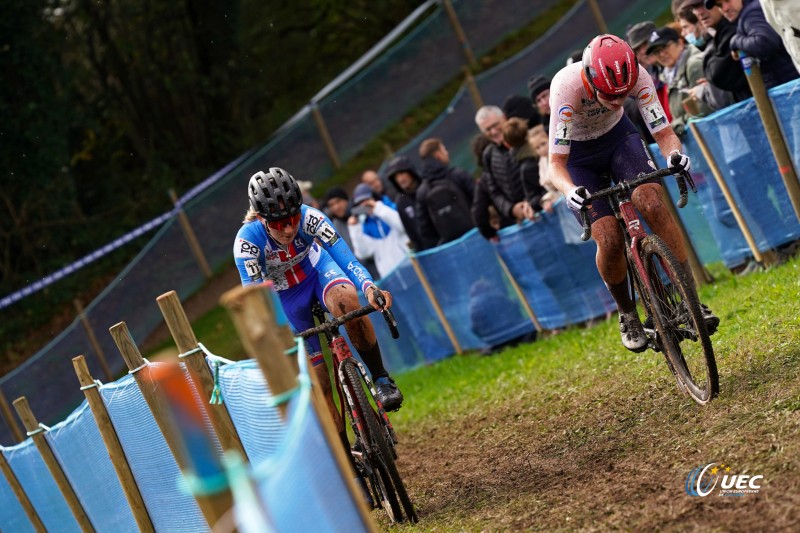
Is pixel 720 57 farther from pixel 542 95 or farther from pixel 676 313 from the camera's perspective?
pixel 676 313

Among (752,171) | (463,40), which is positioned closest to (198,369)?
(752,171)

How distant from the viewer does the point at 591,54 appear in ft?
24.2

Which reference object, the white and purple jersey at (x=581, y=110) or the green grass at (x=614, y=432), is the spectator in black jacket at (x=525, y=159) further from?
the white and purple jersey at (x=581, y=110)

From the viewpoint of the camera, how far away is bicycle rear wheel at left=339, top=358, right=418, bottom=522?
25.5 feet

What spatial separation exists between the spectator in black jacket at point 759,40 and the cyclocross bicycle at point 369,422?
163 inches

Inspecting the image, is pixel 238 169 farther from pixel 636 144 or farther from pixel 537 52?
pixel 636 144

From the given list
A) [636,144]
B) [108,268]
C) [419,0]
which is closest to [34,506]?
[636,144]

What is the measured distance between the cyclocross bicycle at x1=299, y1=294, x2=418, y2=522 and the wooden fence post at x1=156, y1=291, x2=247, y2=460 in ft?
2.48

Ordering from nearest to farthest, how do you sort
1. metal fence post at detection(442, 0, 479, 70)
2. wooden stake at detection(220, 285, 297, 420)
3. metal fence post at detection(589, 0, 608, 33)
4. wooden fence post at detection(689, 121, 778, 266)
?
wooden stake at detection(220, 285, 297, 420) → wooden fence post at detection(689, 121, 778, 266) → metal fence post at detection(589, 0, 608, 33) → metal fence post at detection(442, 0, 479, 70)

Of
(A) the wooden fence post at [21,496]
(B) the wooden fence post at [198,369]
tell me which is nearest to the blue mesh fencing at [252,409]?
(B) the wooden fence post at [198,369]

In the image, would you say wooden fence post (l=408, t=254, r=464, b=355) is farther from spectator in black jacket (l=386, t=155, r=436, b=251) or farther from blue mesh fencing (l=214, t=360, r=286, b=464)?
blue mesh fencing (l=214, t=360, r=286, b=464)

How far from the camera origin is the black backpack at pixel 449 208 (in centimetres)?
1405

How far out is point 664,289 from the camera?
7.41 m

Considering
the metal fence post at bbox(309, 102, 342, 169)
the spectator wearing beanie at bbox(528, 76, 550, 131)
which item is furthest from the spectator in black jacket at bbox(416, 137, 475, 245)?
the metal fence post at bbox(309, 102, 342, 169)
